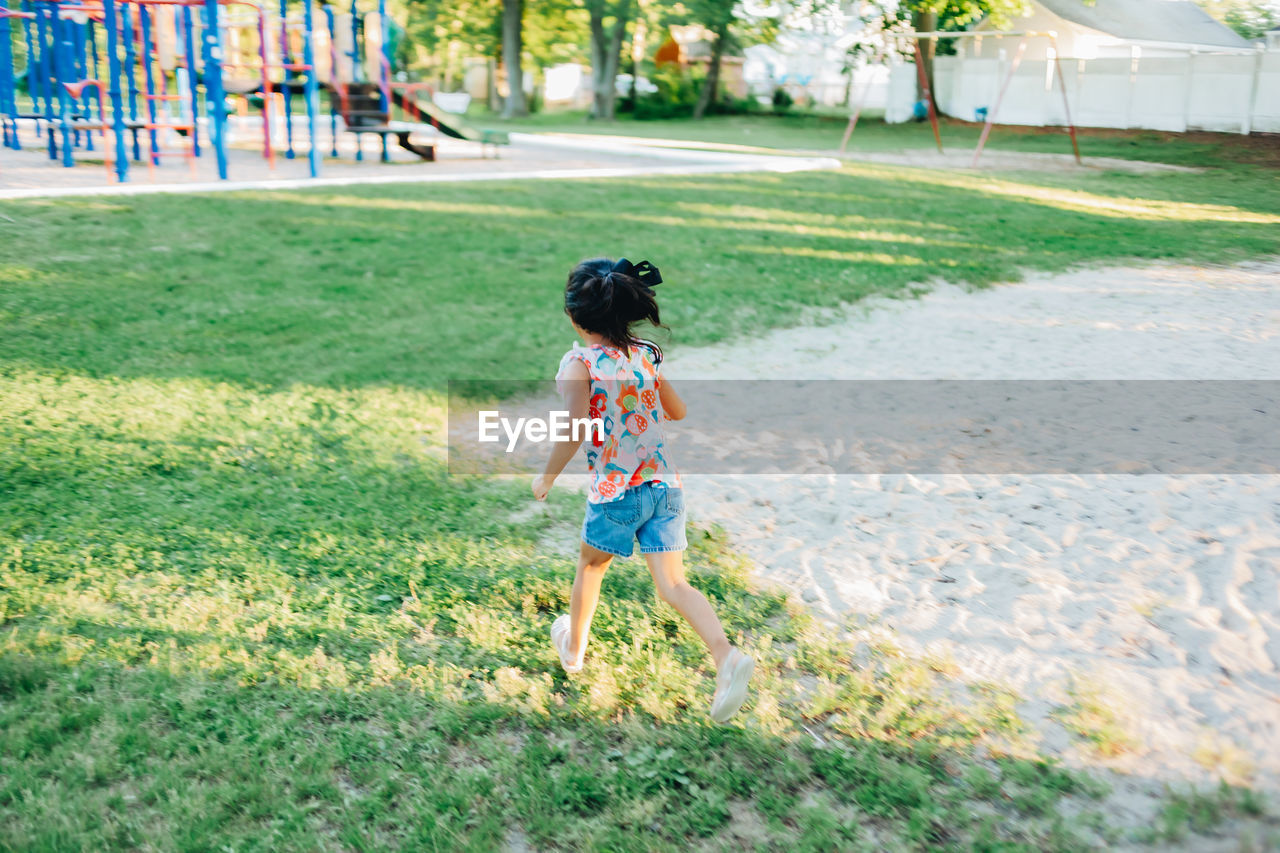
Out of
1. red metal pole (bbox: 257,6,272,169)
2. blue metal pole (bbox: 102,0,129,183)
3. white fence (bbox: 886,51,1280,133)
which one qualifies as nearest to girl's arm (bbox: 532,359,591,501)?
blue metal pole (bbox: 102,0,129,183)

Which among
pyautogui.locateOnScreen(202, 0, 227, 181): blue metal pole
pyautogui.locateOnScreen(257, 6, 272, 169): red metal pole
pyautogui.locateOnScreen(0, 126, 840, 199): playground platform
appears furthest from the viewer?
pyautogui.locateOnScreen(257, 6, 272, 169): red metal pole

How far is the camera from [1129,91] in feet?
95.3

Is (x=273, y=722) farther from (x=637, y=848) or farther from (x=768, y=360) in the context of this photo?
(x=768, y=360)

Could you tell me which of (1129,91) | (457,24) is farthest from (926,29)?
(457,24)

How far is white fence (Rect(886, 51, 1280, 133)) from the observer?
25109mm

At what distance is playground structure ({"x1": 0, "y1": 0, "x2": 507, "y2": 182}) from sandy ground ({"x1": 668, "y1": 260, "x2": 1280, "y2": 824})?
966 centimetres

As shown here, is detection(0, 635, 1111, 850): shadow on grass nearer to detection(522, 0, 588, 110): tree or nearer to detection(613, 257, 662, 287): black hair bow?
detection(613, 257, 662, 287): black hair bow

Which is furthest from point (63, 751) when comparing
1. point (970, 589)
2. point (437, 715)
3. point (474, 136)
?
point (474, 136)

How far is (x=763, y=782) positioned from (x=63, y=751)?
2.02m

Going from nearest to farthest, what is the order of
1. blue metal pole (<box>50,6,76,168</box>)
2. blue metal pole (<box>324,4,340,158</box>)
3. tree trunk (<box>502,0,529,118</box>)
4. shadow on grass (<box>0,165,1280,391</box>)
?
1. shadow on grass (<box>0,165,1280,391</box>)
2. blue metal pole (<box>50,6,76,168</box>)
3. blue metal pole (<box>324,4,340,158</box>)
4. tree trunk (<box>502,0,529,118</box>)

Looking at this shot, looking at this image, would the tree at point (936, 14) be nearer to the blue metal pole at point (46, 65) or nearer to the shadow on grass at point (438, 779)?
the blue metal pole at point (46, 65)

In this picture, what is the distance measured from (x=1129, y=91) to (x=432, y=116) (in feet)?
64.5

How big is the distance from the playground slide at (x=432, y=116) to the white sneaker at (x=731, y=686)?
18138 mm

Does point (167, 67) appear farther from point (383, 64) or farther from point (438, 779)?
point (438, 779)
